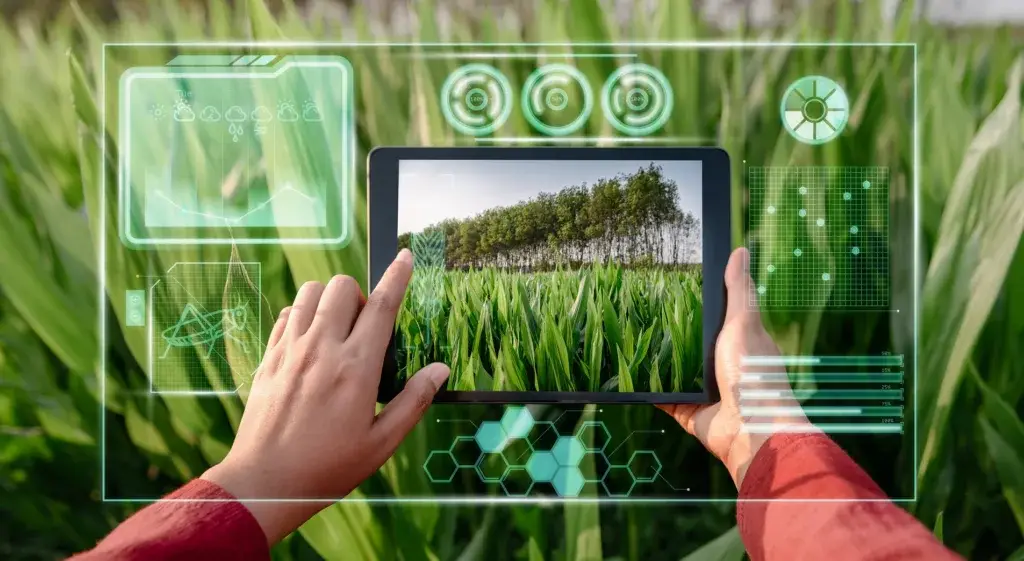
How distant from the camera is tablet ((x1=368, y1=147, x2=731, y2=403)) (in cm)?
54

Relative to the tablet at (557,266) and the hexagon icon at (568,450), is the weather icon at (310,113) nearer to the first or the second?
the tablet at (557,266)

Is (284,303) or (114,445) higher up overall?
(284,303)

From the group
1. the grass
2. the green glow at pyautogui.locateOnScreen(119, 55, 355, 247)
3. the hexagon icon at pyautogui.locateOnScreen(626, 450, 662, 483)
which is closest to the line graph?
the green glow at pyautogui.locateOnScreen(119, 55, 355, 247)

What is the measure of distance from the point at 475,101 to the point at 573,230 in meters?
0.13

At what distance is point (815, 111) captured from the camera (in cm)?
58

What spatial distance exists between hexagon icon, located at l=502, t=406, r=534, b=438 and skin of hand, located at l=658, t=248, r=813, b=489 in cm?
13

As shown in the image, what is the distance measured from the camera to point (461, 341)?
0.56 metres

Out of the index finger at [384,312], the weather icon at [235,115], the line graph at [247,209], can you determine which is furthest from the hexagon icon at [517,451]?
the weather icon at [235,115]

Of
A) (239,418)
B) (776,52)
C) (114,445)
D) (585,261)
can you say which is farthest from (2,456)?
(776,52)

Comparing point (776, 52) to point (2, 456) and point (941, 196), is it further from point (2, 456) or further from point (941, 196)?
point (2, 456)

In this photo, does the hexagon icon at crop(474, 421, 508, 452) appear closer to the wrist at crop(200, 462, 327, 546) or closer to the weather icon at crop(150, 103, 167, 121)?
the wrist at crop(200, 462, 327, 546)

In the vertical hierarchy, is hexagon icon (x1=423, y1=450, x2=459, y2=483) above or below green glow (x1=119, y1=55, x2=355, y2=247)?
below

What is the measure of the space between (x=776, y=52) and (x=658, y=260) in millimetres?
197

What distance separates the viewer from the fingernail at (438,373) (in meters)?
0.56
